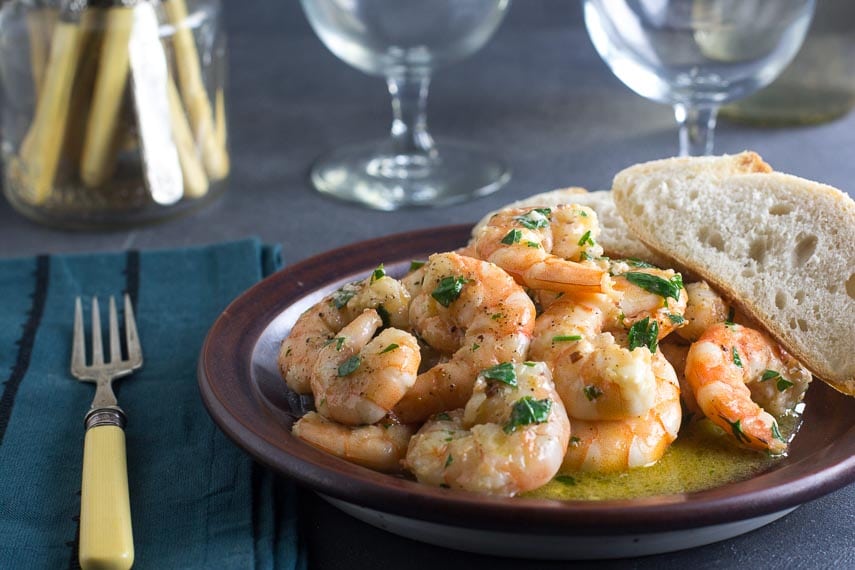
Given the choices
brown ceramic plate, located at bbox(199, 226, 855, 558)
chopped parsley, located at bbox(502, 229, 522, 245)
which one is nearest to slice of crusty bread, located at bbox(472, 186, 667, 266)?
chopped parsley, located at bbox(502, 229, 522, 245)

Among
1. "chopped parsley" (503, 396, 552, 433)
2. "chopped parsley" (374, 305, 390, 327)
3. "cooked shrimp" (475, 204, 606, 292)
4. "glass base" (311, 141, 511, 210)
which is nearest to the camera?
"chopped parsley" (503, 396, 552, 433)

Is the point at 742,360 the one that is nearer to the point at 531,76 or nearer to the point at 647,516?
the point at 647,516

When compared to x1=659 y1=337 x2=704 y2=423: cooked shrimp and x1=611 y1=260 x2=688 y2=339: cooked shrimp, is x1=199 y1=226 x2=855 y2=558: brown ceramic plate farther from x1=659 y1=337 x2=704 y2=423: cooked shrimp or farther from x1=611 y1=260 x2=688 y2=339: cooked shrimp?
x1=611 y1=260 x2=688 y2=339: cooked shrimp

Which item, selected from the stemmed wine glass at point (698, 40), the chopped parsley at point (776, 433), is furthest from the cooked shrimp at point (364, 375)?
the stemmed wine glass at point (698, 40)

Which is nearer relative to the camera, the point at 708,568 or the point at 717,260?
the point at 708,568

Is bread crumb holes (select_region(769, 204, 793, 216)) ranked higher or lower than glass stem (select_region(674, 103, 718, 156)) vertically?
higher

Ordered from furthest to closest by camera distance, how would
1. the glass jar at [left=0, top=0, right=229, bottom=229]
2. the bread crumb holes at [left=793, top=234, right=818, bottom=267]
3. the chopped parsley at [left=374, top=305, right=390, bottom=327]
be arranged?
the glass jar at [left=0, top=0, right=229, bottom=229] < the bread crumb holes at [left=793, top=234, right=818, bottom=267] < the chopped parsley at [left=374, top=305, right=390, bottom=327]

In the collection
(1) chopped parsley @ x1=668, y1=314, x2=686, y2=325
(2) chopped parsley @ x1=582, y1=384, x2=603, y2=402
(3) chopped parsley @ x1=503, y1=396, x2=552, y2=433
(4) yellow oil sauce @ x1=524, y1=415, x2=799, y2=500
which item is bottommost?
(4) yellow oil sauce @ x1=524, y1=415, x2=799, y2=500

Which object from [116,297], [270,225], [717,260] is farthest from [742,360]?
[270,225]

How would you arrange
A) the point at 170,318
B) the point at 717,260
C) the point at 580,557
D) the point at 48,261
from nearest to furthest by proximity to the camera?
the point at 580,557, the point at 717,260, the point at 170,318, the point at 48,261
